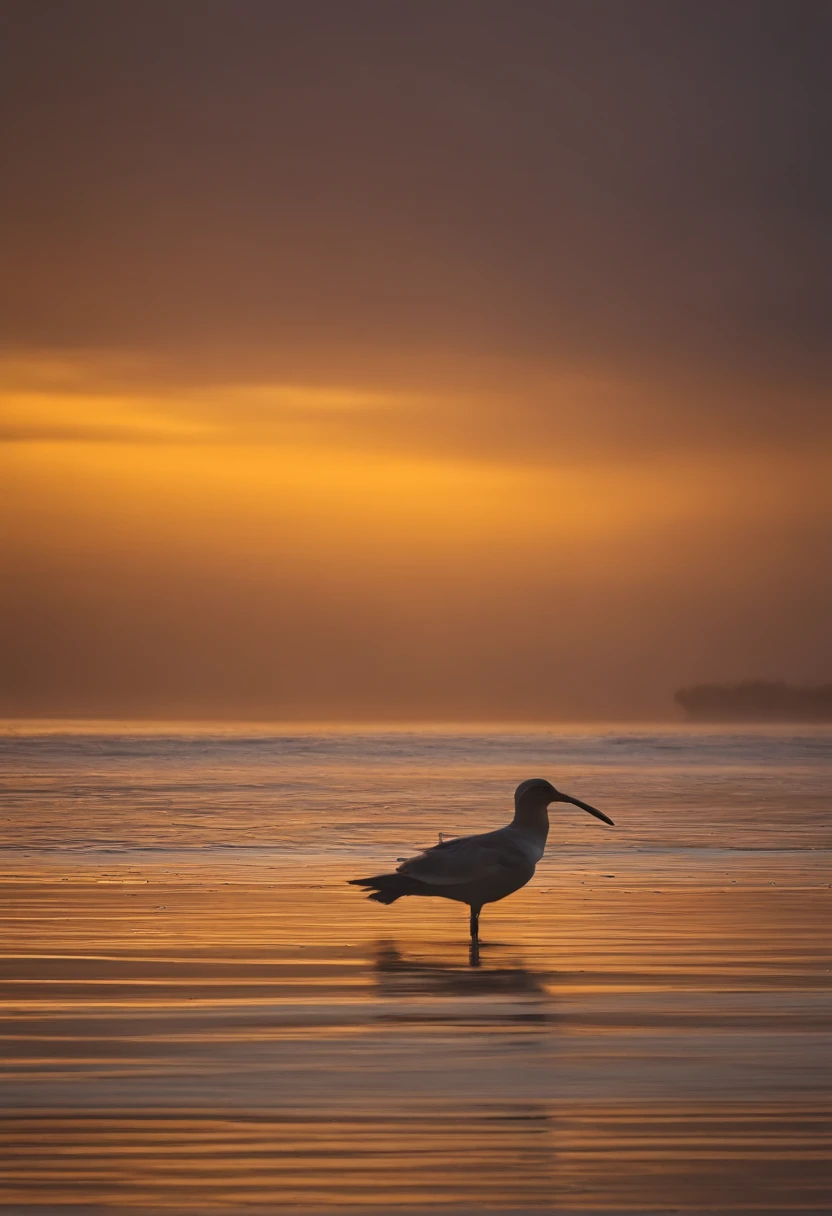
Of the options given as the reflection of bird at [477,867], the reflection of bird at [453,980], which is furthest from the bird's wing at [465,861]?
the reflection of bird at [453,980]

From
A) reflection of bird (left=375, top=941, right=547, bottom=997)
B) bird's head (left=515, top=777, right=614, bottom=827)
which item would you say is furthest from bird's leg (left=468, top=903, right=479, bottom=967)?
bird's head (left=515, top=777, right=614, bottom=827)

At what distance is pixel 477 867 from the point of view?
1232 cm

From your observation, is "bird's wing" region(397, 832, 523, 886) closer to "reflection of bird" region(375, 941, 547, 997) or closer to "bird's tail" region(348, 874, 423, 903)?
"bird's tail" region(348, 874, 423, 903)

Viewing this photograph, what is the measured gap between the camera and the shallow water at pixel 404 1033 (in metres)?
5.67

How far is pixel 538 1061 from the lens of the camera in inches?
296

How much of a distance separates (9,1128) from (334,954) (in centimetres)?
503

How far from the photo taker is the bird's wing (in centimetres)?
1230

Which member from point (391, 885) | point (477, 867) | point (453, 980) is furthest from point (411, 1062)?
point (391, 885)

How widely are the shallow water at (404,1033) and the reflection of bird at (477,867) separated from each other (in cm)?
34

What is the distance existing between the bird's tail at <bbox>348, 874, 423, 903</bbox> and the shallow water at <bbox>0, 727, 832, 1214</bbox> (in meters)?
0.28

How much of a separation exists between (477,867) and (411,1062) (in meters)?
4.85

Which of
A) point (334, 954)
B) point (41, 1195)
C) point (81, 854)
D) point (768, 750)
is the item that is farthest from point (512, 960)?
point (768, 750)

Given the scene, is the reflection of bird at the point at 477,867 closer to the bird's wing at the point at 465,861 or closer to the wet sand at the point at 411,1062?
the bird's wing at the point at 465,861

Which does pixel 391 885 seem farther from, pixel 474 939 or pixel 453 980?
pixel 453 980
